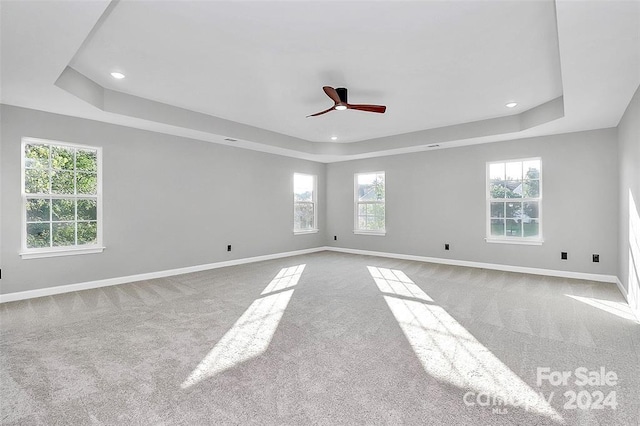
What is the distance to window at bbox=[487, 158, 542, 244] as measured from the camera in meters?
5.48

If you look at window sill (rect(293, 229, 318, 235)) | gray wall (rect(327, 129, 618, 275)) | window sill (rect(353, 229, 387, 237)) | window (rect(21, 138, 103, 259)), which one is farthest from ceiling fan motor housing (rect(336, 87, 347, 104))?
window sill (rect(293, 229, 318, 235))

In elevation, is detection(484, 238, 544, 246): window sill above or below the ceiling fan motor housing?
below

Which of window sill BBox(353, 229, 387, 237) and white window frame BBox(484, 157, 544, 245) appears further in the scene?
window sill BBox(353, 229, 387, 237)

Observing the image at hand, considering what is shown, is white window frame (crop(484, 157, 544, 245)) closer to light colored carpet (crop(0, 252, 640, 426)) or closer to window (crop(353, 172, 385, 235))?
light colored carpet (crop(0, 252, 640, 426))

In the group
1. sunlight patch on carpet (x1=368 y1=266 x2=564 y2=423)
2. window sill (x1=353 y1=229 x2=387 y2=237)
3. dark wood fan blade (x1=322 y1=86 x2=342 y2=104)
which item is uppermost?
dark wood fan blade (x1=322 y1=86 x2=342 y2=104)

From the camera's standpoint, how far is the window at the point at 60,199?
404cm

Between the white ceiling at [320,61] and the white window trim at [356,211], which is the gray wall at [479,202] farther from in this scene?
the white ceiling at [320,61]

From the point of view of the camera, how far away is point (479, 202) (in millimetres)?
6012

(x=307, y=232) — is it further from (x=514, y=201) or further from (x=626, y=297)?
(x=626, y=297)

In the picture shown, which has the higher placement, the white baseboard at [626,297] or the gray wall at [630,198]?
the gray wall at [630,198]

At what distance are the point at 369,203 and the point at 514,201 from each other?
10.1 ft

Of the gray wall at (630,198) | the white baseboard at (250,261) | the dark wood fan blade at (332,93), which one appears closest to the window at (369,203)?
the white baseboard at (250,261)

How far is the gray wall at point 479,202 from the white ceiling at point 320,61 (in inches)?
19.7

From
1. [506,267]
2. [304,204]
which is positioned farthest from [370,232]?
[506,267]
